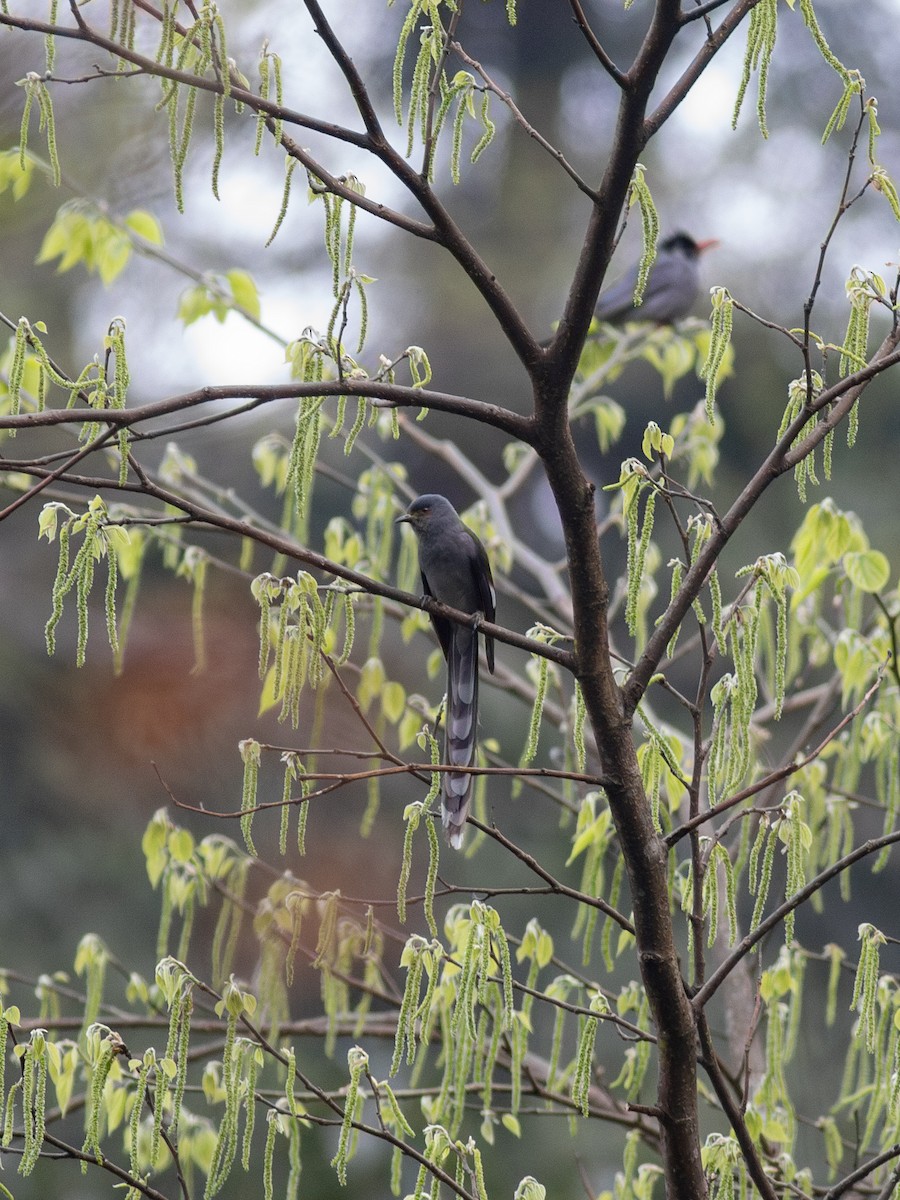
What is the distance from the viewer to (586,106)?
11359mm

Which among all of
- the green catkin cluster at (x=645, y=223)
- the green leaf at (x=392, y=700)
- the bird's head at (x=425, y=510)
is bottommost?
the green leaf at (x=392, y=700)

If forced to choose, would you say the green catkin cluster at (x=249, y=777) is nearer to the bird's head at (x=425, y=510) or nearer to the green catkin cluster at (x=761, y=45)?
the green catkin cluster at (x=761, y=45)

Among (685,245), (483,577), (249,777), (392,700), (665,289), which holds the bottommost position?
(249,777)

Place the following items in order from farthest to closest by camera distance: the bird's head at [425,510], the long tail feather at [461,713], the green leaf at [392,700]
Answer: the bird's head at [425,510], the green leaf at [392,700], the long tail feather at [461,713]

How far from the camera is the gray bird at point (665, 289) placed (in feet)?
17.1

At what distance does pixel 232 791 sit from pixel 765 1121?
18.0ft

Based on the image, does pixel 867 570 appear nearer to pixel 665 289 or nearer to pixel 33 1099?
pixel 33 1099

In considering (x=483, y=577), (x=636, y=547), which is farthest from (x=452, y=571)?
(x=636, y=547)

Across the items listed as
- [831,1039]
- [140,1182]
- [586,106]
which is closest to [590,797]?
[140,1182]

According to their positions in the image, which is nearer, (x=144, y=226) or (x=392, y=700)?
(x=392, y=700)

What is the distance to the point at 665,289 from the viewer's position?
5.95 metres

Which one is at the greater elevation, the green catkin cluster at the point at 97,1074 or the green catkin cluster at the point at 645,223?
the green catkin cluster at the point at 645,223

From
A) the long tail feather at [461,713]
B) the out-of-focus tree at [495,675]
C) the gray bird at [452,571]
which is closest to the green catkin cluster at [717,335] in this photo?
the out-of-focus tree at [495,675]

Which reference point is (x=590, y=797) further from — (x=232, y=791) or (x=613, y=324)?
(x=232, y=791)
